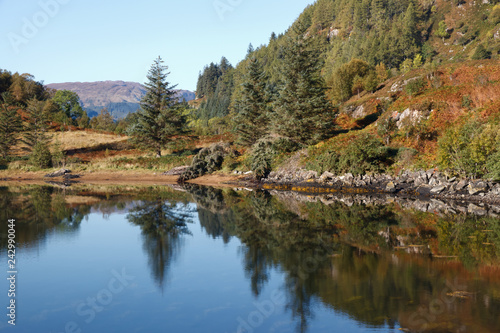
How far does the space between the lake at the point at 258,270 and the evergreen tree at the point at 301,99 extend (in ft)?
50.8

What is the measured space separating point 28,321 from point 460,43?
151808mm

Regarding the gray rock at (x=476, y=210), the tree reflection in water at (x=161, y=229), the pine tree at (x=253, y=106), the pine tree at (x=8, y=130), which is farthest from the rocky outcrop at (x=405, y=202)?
the pine tree at (x=8, y=130)

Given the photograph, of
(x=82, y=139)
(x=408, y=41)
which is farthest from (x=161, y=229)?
(x=408, y=41)

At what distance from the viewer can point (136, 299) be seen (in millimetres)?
8398

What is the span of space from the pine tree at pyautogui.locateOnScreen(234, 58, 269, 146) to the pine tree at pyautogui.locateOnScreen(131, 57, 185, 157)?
32.5 feet

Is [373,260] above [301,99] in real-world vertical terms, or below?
below

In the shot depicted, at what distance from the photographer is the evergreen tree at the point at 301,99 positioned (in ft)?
110

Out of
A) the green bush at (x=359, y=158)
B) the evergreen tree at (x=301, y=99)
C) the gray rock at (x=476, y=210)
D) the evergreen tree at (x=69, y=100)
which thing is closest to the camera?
the gray rock at (x=476, y=210)

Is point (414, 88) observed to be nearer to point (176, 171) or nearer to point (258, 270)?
point (176, 171)

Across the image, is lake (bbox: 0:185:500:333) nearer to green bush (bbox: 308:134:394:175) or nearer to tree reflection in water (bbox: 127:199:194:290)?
tree reflection in water (bbox: 127:199:194:290)

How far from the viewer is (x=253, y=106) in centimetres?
3953

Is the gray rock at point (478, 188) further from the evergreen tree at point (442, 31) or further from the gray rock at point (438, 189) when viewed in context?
the evergreen tree at point (442, 31)

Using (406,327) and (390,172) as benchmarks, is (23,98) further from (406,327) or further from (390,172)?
(406,327)

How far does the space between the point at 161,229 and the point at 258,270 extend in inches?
262
